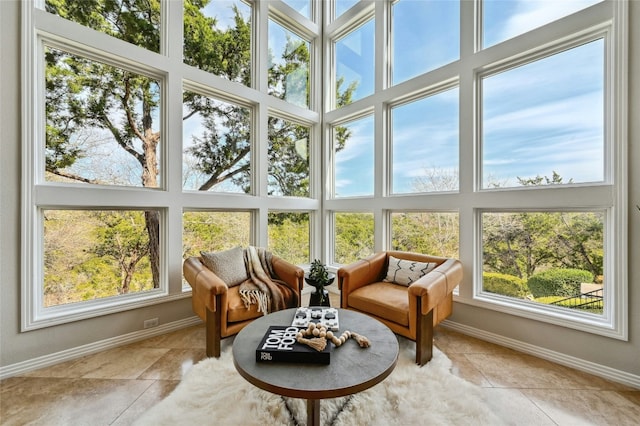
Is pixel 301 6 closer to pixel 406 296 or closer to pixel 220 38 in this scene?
pixel 220 38

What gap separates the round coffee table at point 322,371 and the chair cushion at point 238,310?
A: 64 cm

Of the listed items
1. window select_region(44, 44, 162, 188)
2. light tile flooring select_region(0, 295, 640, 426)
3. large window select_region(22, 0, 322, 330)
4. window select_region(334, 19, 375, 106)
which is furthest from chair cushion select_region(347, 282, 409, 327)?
window select_region(334, 19, 375, 106)

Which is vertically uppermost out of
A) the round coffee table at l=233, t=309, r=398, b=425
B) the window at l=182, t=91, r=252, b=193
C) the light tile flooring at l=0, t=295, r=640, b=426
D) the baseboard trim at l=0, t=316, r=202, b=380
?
the window at l=182, t=91, r=252, b=193

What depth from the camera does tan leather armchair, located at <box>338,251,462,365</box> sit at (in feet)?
6.66

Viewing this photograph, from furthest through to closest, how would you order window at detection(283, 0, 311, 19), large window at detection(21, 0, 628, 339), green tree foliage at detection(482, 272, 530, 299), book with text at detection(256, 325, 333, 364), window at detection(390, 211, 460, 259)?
window at detection(283, 0, 311, 19) → window at detection(390, 211, 460, 259) → green tree foliage at detection(482, 272, 530, 299) → large window at detection(21, 0, 628, 339) → book with text at detection(256, 325, 333, 364)

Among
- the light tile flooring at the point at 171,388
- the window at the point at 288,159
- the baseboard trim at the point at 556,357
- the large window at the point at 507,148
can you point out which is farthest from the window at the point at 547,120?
the window at the point at 288,159

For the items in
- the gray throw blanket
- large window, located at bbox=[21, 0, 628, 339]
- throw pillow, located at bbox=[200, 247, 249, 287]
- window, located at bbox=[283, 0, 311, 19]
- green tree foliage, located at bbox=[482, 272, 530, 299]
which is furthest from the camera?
window, located at bbox=[283, 0, 311, 19]

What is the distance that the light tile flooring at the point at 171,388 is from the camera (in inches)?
61.5

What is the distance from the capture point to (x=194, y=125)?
3068 millimetres

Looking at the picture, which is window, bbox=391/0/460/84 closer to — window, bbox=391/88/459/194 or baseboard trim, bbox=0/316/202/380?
window, bbox=391/88/459/194

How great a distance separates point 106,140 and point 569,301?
4.43 metres

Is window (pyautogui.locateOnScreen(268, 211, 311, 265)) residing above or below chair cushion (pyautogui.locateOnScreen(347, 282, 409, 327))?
above

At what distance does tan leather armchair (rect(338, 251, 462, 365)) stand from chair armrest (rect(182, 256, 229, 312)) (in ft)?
3.80

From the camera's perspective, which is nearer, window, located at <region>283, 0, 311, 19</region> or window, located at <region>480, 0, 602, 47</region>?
window, located at <region>480, 0, 602, 47</region>
